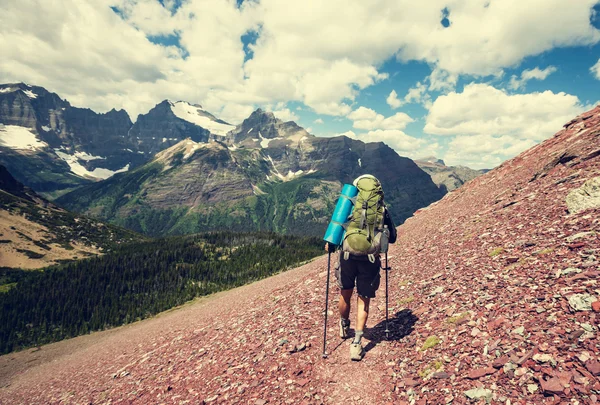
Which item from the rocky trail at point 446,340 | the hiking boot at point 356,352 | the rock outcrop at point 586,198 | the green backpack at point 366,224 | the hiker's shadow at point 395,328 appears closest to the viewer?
the rocky trail at point 446,340

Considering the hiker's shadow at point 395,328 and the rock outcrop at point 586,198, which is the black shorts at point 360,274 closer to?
the hiker's shadow at point 395,328

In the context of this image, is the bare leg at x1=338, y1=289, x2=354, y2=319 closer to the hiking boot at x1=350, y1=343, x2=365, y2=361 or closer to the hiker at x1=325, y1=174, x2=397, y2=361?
the hiker at x1=325, y1=174, x2=397, y2=361

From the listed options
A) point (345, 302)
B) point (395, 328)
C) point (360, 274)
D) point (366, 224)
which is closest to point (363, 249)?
point (366, 224)

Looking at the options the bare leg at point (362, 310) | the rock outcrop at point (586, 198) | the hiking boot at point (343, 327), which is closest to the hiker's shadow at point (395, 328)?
the hiking boot at point (343, 327)

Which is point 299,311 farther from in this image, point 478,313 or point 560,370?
point 560,370

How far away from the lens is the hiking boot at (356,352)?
9.85 metres

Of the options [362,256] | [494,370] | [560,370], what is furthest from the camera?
[362,256]

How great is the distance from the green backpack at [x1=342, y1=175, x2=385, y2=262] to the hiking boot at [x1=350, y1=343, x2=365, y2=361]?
3.04m

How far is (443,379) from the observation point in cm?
745

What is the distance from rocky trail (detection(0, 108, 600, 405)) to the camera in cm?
654

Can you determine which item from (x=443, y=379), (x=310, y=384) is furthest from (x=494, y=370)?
(x=310, y=384)

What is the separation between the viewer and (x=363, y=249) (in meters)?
9.98

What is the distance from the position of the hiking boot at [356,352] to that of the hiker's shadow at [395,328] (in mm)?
668

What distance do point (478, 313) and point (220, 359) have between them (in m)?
10.2
